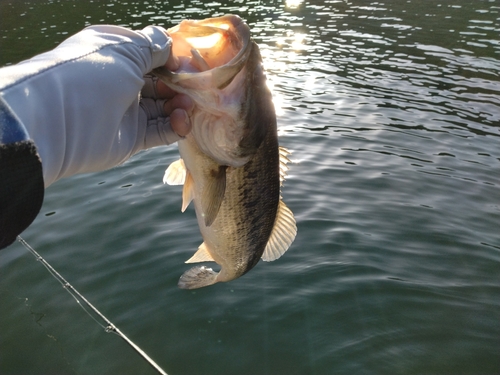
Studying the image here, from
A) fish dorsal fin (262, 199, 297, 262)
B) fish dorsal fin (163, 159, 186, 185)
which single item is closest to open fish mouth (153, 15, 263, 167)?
fish dorsal fin (163, 159, 186, 185)

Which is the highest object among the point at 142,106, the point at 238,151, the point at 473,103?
the point at 142,106

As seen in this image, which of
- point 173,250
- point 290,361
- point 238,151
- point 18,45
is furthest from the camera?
point 18,45

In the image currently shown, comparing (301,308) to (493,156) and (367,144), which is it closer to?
(367,144)

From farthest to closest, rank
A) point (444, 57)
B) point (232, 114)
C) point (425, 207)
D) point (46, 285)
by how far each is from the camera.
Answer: point (444, 57) → point (425, 207) → point (46, 285) → point (232, 114)

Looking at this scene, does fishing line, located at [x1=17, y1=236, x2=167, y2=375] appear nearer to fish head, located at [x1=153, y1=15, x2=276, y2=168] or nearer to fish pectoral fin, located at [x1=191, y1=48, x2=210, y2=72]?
fish head, located at [x1=153, y1=15, x2=276, y2=168]

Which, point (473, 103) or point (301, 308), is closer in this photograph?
point (301, 308)

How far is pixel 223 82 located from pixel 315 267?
3617 mm

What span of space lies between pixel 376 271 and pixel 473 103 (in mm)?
8202

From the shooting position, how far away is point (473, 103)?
11.7 meters

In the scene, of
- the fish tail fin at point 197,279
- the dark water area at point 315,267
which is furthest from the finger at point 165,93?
the dark water area at point 315,267

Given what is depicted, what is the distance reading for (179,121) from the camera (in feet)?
8.52

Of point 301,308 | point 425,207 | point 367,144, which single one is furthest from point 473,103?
point 301,308

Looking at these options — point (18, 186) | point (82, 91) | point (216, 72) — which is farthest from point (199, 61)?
point (18, 186)

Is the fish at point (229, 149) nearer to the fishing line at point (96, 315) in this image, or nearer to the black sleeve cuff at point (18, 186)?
the fishing line at point (96, 315)
